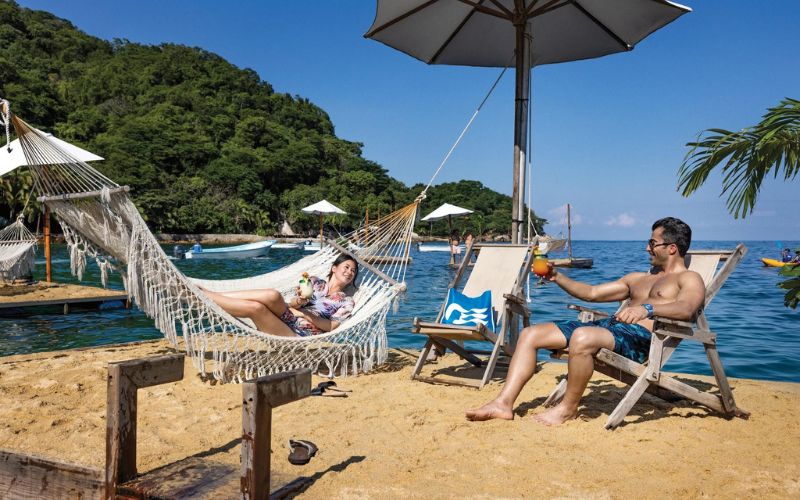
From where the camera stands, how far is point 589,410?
2629 millimetres

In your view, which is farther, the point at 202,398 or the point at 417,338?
the point at 417,338

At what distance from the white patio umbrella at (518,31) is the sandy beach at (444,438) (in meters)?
1.55

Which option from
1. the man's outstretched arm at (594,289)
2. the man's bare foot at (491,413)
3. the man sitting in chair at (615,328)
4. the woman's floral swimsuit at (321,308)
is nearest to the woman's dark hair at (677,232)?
the man sitting in chair at (615,328)

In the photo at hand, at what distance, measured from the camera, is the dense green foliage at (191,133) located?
36.2 meters

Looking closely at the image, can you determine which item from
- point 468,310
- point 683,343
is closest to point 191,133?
point 683,343

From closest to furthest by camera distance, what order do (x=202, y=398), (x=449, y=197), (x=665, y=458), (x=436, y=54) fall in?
(x=665, y=458)
(x=202, y=398)
(x=436, y=54)
(x=449, y=197)

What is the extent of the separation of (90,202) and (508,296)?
235 centimetres

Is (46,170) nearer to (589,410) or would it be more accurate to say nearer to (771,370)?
(589,410)

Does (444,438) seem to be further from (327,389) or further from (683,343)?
(683,343)

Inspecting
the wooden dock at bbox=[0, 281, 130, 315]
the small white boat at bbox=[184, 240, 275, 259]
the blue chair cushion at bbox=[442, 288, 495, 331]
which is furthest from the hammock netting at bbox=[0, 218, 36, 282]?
the small white boat at bbox=[184, 240, 275, 259]

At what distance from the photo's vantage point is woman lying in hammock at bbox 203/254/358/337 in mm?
3172

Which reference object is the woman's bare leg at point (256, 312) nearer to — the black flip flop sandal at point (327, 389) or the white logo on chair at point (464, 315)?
the black flip flop sandal at point (327, 389)

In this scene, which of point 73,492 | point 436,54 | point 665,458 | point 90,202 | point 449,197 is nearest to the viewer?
point 73,492

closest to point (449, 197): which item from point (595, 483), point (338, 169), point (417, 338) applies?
point (338, 169)
